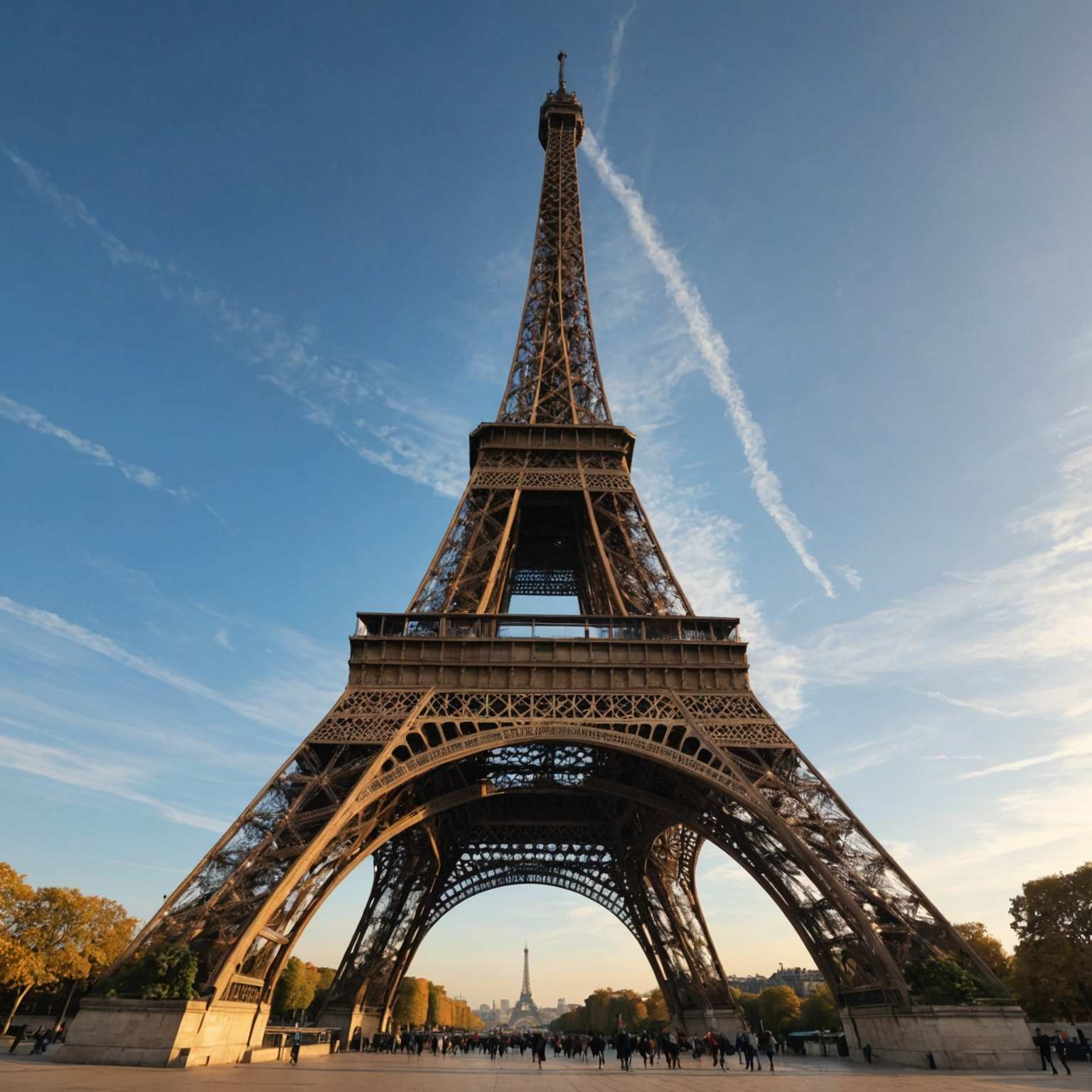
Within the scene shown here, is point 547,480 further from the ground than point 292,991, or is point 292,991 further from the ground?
point 547,480

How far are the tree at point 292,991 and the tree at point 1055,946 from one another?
51263mm

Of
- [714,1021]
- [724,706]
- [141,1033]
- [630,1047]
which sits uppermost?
[724,706]

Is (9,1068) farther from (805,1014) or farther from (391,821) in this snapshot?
(805,1014)

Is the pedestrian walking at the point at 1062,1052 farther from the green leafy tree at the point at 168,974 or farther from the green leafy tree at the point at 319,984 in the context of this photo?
the green leafy tree at the point at 319,984

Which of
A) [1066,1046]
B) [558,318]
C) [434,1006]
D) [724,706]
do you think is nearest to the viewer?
[1066,1046]

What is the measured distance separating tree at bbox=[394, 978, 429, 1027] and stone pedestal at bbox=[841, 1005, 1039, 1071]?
6654 centimetres

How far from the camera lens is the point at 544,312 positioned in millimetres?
42281

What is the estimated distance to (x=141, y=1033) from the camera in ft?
57.5

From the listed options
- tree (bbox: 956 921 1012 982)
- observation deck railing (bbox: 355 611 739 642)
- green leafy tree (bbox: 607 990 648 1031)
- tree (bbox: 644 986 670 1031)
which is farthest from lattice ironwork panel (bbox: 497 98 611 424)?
green leafy tree (bbox: 607 990 648 1031)

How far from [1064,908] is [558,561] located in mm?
29743

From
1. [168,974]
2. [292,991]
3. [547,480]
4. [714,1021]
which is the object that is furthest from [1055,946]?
[292,991]

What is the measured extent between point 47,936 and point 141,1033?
26296mm

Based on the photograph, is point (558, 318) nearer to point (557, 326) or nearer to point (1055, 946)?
point (557, 326)

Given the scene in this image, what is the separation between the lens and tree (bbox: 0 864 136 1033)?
34312mm
